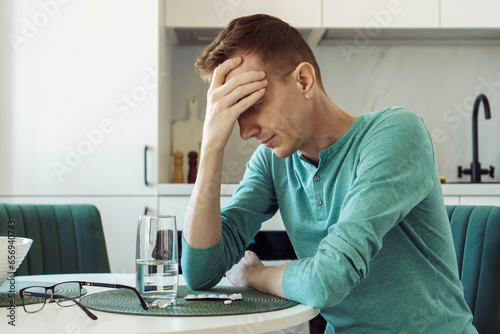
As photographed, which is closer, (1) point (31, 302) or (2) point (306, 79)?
(1) point (31, 302)

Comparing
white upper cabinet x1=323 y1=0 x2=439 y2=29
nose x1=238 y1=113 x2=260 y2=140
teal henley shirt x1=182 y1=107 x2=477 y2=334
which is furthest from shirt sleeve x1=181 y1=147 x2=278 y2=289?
white upper cabinet x1=323 y1=0 x2=439 y2=29

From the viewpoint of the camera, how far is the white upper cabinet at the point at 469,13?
2.86 m

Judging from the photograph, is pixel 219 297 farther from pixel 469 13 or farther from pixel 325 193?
pixel 469 13

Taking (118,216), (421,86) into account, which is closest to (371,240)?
(118,216)

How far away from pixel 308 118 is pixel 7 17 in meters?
2.04

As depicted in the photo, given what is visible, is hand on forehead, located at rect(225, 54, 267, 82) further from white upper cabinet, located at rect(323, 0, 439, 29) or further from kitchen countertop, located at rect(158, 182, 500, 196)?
white upper cabinet, located at rect(323, 0, 439, 29)

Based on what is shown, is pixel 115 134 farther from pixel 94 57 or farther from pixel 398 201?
pixel 398 201

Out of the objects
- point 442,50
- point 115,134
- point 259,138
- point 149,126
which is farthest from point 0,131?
point 442,50

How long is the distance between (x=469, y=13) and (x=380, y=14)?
461mm

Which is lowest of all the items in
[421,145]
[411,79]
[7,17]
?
[421,145]

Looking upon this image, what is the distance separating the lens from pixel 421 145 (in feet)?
3.54

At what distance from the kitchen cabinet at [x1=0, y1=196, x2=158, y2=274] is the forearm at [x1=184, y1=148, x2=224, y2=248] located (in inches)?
59.8

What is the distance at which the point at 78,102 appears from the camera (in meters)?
2.65

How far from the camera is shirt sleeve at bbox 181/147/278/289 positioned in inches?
44.1
